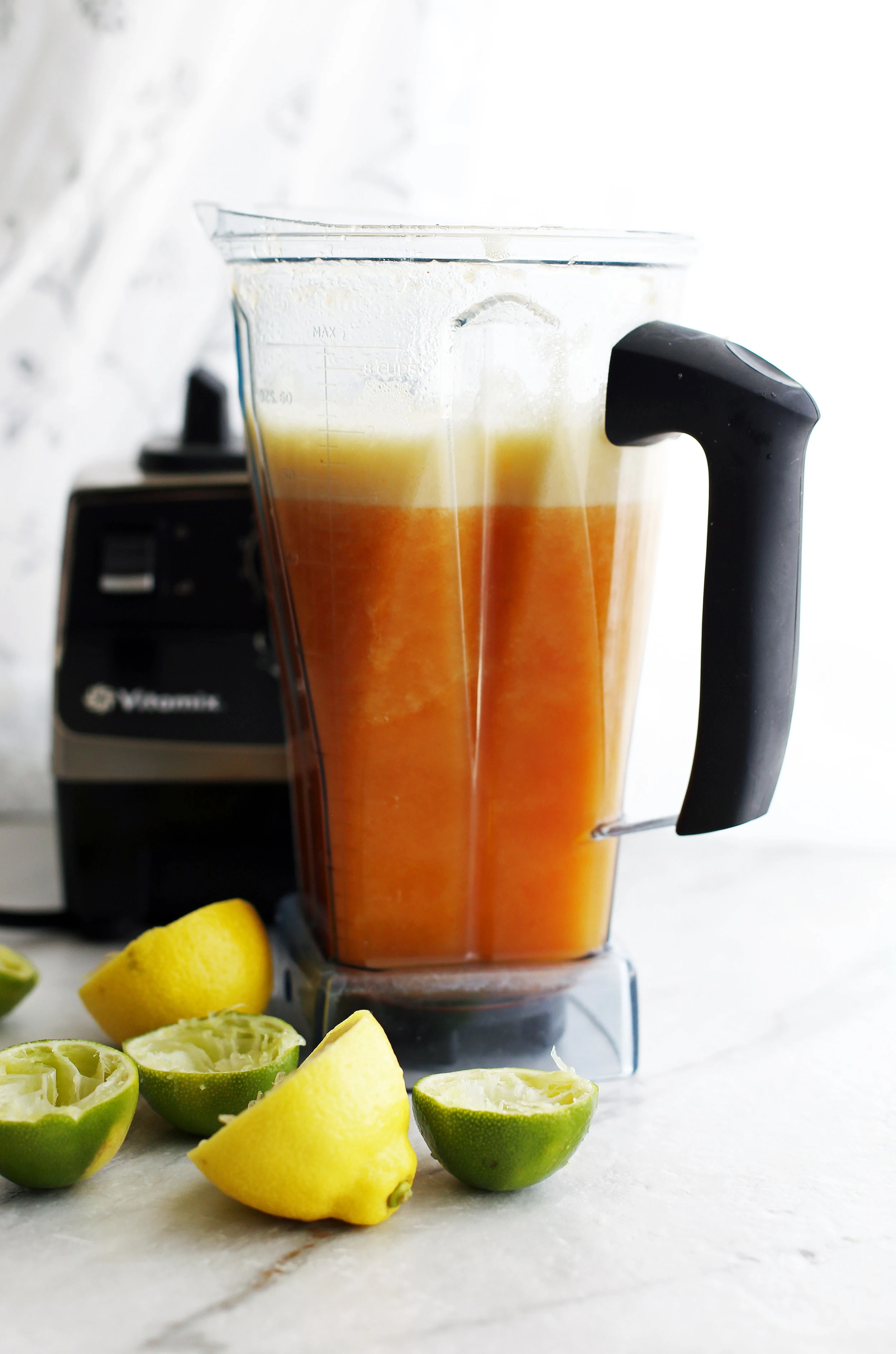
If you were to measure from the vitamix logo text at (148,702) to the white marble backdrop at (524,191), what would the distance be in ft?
1.02

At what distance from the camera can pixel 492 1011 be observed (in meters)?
0.60

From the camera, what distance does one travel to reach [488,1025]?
1.97ft

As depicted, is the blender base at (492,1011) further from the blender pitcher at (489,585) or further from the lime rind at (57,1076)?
the lime rind at (57,1076)

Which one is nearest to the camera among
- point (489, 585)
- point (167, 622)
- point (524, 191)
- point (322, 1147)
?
point (322, 1147)

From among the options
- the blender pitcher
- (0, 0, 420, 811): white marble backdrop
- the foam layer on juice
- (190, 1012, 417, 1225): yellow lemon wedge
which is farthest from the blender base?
(0, 0, 420, 811): white marble backdrop

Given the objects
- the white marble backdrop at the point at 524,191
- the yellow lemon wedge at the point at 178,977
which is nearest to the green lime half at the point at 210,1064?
the yellow lemon wedge at the point at 178,977

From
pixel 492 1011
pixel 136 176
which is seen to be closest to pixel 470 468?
pixel 492 1011

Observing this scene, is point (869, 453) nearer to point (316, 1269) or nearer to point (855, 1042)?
point (855, 1042)

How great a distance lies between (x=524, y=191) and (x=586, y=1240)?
73cm

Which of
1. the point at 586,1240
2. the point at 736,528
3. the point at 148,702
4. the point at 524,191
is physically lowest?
the point at 586,1240

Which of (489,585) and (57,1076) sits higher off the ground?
(489,585)

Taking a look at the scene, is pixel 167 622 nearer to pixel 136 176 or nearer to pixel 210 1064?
pixel 210 1064

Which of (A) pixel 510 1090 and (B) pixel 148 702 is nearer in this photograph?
(A) pixel 510 1090

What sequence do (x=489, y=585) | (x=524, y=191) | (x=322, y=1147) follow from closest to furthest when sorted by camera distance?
(x=322, y=1147)
(x=489, y=585)
(x=524, y=191)
